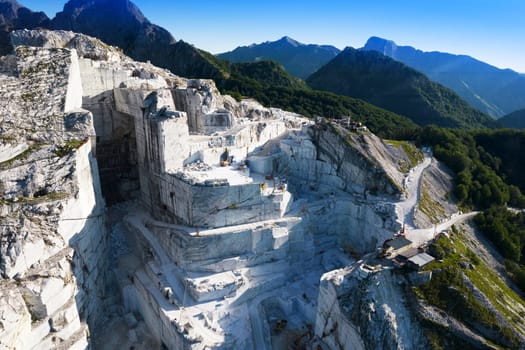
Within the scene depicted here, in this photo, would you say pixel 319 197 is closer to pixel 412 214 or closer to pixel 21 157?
pixel 412 214

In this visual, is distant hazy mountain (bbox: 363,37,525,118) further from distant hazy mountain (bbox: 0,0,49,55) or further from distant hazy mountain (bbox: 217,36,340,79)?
distant hazy mountain (bbox: 0,0,49,55)

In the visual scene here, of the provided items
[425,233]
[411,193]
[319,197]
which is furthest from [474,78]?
[425,233]

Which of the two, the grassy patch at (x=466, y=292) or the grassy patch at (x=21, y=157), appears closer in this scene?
the grassy patch at (x=466, y=292)

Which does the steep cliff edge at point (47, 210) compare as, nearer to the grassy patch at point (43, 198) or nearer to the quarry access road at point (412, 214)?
the grassy patch at point (43, 198)

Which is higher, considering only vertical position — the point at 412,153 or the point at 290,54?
the point at 290,54

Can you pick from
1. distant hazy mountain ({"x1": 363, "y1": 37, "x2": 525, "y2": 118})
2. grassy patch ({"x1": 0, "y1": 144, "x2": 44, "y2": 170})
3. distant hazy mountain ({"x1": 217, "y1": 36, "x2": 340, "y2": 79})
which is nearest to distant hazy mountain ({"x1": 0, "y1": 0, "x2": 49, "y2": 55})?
grassy patch ({"x1": 0, "y1": 144, "x2": 44, "y2": 170})

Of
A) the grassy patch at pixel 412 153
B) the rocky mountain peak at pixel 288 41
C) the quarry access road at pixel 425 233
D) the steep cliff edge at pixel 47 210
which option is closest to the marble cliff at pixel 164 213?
the steep cliff edge at pixel 47 210
